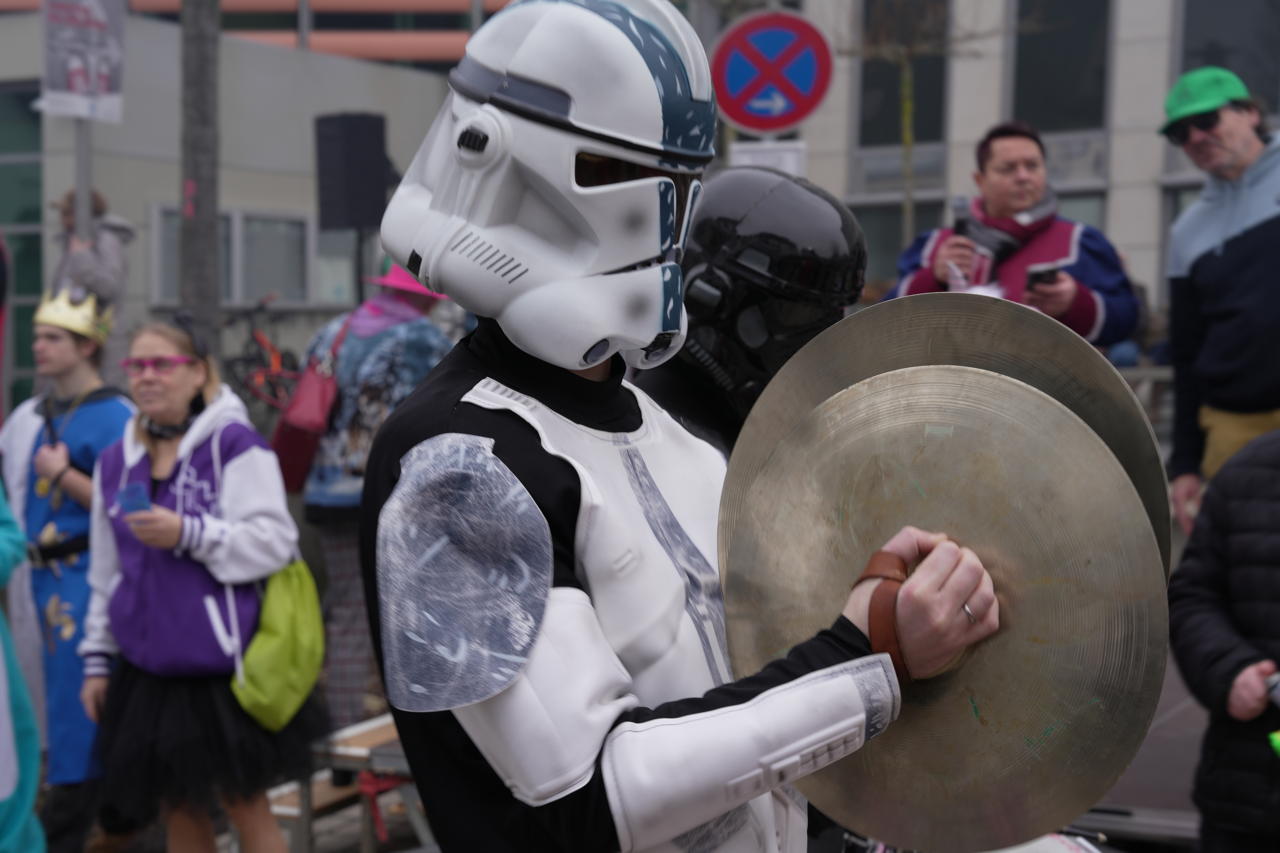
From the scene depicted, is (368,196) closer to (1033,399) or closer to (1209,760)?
(1209,760)

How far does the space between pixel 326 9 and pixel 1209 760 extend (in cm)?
2904

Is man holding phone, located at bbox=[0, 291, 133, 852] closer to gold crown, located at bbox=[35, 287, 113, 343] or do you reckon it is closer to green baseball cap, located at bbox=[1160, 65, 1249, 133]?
gold crown, located at bbox=[35, 287, 113, 343]

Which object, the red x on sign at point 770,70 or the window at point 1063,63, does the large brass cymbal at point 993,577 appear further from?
the window at point 1063,63

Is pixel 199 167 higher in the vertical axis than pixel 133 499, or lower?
higher

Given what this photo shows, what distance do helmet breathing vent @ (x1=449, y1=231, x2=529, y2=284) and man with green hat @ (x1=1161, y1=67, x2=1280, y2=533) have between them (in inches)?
132

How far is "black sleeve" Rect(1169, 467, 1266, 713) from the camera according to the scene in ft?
10.1

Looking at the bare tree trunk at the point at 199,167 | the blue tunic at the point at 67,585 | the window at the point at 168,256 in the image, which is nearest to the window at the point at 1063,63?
the window at the point at 168,256

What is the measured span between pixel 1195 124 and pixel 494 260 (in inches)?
135

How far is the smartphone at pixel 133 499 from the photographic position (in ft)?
13.3

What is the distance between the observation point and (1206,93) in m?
4.40

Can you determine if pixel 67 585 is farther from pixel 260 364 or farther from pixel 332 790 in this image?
pixel 260 364

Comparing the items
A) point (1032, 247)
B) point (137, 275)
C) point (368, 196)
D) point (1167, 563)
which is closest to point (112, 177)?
point (137, 275)

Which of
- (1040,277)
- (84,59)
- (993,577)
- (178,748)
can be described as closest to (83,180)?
(84,59)

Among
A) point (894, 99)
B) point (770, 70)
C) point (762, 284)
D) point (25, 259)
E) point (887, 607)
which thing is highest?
point (894, 99)
